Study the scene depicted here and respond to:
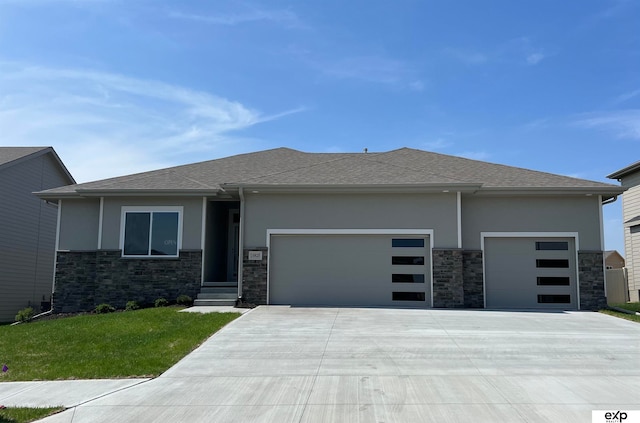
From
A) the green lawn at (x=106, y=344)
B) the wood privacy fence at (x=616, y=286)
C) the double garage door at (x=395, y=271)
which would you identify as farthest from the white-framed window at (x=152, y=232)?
the wood privacy fence at (x=616, y=286)

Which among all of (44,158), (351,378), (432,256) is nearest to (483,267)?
(432,256)

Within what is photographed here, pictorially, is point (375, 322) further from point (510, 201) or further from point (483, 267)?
point (510, 201)

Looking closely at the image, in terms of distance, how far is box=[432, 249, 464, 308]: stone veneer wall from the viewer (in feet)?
47.3

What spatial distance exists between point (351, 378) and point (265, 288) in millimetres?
7612

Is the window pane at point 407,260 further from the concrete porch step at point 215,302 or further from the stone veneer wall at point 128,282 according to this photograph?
the stone veneer wall at point 128,282

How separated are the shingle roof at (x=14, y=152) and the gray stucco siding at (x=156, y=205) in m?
7.52

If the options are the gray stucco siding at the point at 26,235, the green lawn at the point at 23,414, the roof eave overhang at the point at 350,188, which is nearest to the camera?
the green lawn at the point at 23,414

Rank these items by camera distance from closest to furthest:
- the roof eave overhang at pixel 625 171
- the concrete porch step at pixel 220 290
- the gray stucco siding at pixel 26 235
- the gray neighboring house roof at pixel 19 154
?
the concrete porch step at pixel 220 290 → the gray stucco siding at pixel 26 235 → the gray neighboring house roof at pixel 19 154 → the roof eave overhang at pixel 625 171

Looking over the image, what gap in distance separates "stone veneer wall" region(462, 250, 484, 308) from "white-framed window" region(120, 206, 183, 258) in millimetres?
8309

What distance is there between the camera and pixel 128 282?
613 inches

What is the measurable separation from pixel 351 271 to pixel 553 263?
19.0ft

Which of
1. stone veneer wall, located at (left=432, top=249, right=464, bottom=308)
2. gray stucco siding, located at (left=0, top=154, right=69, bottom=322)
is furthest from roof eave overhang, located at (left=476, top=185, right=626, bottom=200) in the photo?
gray stucco siding, located at (left=0, top=154, right=69, bottom=322)

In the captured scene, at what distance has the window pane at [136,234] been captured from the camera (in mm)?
15758

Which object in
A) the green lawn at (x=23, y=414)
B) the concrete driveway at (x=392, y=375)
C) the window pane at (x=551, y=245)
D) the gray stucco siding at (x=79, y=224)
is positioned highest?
the gray stucco siding at (x=79, y=224)
